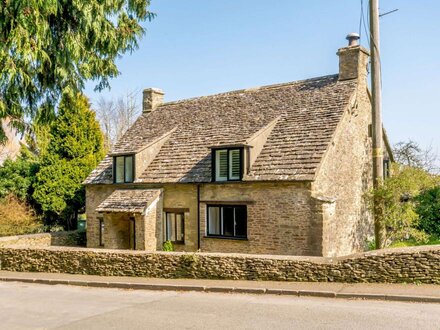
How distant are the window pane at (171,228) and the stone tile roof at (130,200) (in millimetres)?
1261

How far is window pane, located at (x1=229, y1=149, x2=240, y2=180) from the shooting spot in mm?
18969

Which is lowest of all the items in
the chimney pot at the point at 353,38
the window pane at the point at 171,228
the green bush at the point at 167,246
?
the green bush at the point at 167,246

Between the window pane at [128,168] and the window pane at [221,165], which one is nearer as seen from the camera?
the window pane at [221,165]

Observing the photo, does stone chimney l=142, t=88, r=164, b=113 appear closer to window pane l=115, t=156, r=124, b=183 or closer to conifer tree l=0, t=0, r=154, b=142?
window pane l=115, t=156, r=124, b=183

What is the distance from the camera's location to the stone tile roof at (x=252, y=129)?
59.6 ft

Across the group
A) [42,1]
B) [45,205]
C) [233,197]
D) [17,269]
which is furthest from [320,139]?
[45,205]

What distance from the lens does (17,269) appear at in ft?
55.1

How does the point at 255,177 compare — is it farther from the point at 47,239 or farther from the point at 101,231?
the point at 47,239

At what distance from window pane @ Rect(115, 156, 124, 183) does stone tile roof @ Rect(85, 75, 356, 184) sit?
0.79 meters

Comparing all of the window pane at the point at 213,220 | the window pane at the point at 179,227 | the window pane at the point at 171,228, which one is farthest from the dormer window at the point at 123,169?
the window pane at the point at 213,220

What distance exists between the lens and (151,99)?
93.0ft

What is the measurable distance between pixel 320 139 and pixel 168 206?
7831 mm

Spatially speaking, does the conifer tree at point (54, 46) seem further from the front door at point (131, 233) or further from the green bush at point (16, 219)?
the green bush at point (16, 219)

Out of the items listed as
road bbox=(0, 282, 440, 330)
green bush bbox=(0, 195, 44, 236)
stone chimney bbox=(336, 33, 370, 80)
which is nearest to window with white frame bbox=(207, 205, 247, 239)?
road bbox=(0, 282, 440, 330)
